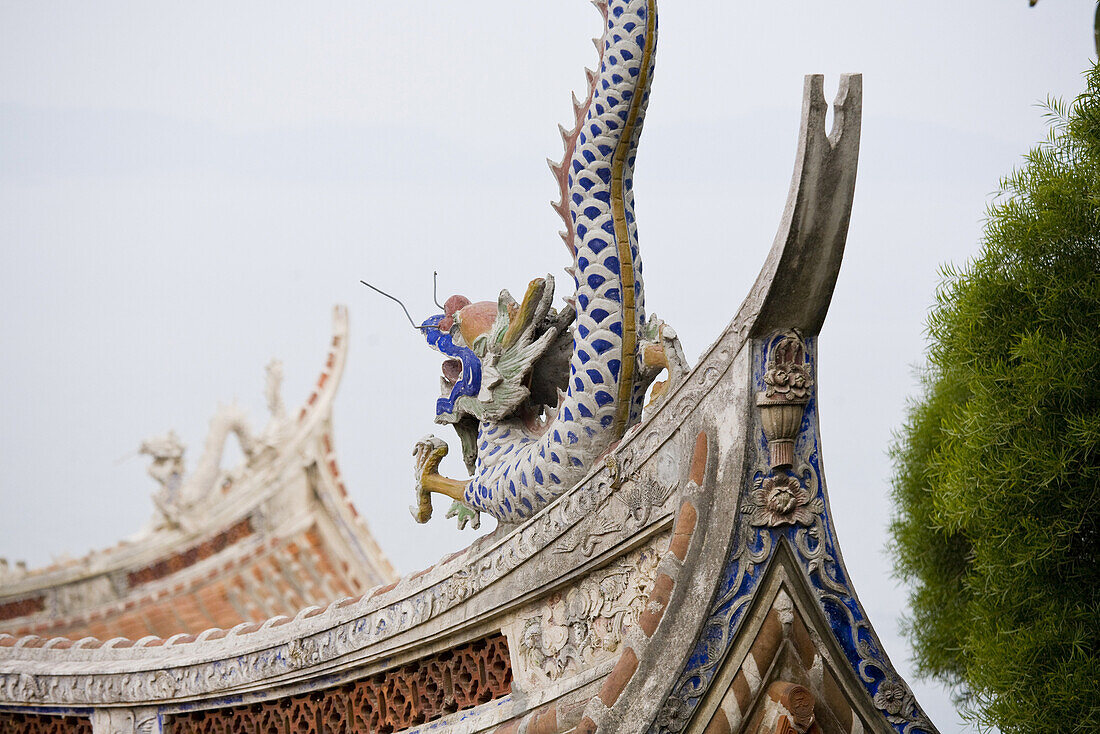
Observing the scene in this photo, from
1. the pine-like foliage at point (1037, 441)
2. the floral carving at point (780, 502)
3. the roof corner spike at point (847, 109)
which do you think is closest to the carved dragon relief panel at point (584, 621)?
the floral carving at point (780, 502)

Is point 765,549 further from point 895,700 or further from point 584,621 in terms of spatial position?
point 584,621

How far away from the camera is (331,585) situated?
11.2 m

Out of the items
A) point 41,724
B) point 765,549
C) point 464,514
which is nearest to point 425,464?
point 464,514

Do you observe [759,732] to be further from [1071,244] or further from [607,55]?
[1071,244]

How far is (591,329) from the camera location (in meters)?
3.66

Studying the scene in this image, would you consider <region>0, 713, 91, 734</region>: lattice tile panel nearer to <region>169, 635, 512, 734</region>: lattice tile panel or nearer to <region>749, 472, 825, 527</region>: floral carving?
<region>169, 635, 512, 734</region>: lattice tile panel

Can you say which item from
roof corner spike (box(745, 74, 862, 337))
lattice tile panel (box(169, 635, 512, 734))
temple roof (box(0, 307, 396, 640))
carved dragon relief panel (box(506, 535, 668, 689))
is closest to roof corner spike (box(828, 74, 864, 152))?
roof corner spike (box(745, 74, 862, 337))

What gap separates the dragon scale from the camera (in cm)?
364

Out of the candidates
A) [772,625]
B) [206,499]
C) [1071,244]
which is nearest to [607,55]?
[772,625]

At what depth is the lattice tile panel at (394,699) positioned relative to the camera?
150 inches

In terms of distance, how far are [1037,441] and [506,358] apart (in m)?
2.16

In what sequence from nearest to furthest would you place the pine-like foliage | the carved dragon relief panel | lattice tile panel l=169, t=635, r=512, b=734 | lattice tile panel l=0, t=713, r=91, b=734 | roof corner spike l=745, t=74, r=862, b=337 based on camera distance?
roof corner spike l=745, t=74, r=862, b=337, the carved dragon relief panel, lattice tile panel l=169, t=635, r=512, b=734, the pine-like foliage, lattice tile panel l=0, t=713, r=91, b=734

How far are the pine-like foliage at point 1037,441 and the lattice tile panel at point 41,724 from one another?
11.1 ft

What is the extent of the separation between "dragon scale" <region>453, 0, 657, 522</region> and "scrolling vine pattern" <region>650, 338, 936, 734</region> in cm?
64
